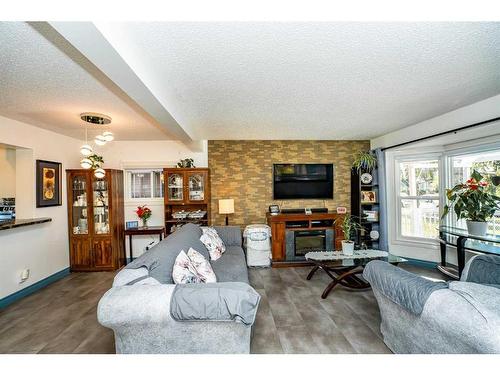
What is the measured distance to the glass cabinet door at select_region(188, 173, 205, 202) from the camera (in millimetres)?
4168

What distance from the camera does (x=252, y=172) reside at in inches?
177

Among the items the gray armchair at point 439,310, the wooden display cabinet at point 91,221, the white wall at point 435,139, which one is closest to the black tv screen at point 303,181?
the white wall at point 435,139

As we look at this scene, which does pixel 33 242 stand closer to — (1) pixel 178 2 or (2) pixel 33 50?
(2) pixel 33 50

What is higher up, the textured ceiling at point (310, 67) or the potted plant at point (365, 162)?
the textured ceiling at point (310, 67)

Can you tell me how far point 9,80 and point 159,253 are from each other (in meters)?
1.81

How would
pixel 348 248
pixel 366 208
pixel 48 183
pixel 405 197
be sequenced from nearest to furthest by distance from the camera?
1. pixel 348 248
2. pixel 48 183
3. pixel 405 197
4. pixel 366 208

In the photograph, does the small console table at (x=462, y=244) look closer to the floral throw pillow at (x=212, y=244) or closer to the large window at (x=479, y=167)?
the large window at (x=479, y=167)

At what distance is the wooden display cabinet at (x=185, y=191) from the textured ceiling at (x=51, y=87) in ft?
3.27

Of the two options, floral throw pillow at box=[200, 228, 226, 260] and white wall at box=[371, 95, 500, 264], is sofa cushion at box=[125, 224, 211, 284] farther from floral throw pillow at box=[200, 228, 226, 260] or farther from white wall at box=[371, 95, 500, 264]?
white wall at box=[371, 95, 500, 264]

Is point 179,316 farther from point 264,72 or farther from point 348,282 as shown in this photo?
point 348,282

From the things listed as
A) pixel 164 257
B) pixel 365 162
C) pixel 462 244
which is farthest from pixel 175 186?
pixel 462 244

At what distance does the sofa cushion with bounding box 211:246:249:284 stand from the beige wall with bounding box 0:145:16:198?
3081 mm

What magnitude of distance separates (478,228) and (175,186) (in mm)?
4182

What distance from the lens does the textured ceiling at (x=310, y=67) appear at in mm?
1401
